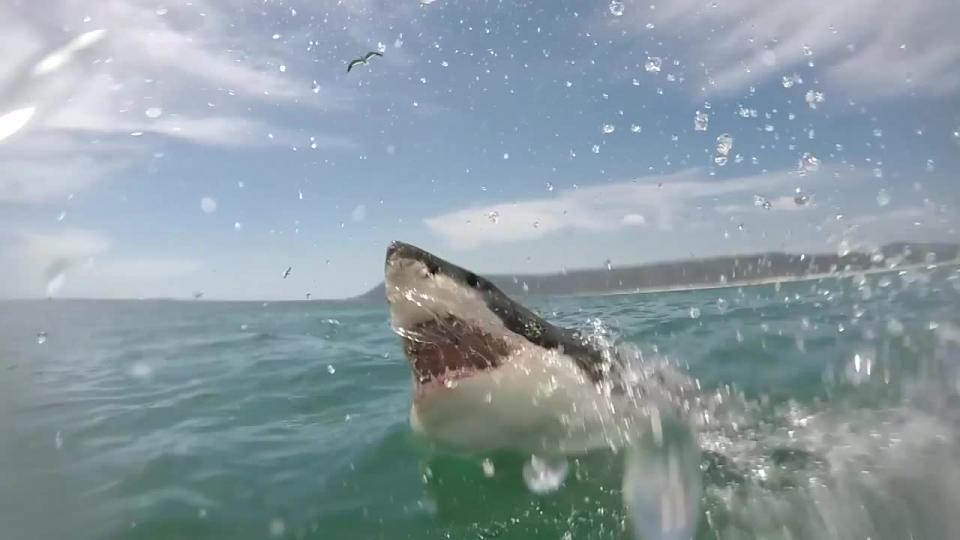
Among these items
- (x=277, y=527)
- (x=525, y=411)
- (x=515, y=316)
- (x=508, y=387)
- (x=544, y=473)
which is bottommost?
(x=277, y=527)

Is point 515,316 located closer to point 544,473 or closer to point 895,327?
point 544,473

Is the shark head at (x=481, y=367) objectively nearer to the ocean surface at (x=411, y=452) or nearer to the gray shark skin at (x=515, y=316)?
the gray shark skin at (x=515, y=316)

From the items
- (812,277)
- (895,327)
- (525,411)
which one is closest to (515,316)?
(525,411)

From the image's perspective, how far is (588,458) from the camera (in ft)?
11.5

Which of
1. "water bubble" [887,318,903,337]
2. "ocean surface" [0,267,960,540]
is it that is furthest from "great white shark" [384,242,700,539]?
"water bubble" [887,318,903,337]

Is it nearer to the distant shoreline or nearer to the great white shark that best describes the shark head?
the great white shark

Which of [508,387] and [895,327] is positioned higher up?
[508,387]

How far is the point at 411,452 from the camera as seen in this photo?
400 centimetres

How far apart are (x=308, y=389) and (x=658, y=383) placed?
3537 mm

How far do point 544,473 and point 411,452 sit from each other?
37.8 inches

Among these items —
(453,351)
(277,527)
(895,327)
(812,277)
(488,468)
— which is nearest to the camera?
(277,527)

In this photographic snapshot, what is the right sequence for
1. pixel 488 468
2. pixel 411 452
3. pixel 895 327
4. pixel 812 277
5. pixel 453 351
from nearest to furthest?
pixel 453 351, pixel 488 468, pixel 411 452, pixel 895 327, pixel 812 277

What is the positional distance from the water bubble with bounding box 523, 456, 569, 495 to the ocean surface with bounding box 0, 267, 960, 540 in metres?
0.04

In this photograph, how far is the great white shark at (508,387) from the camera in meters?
3.09
